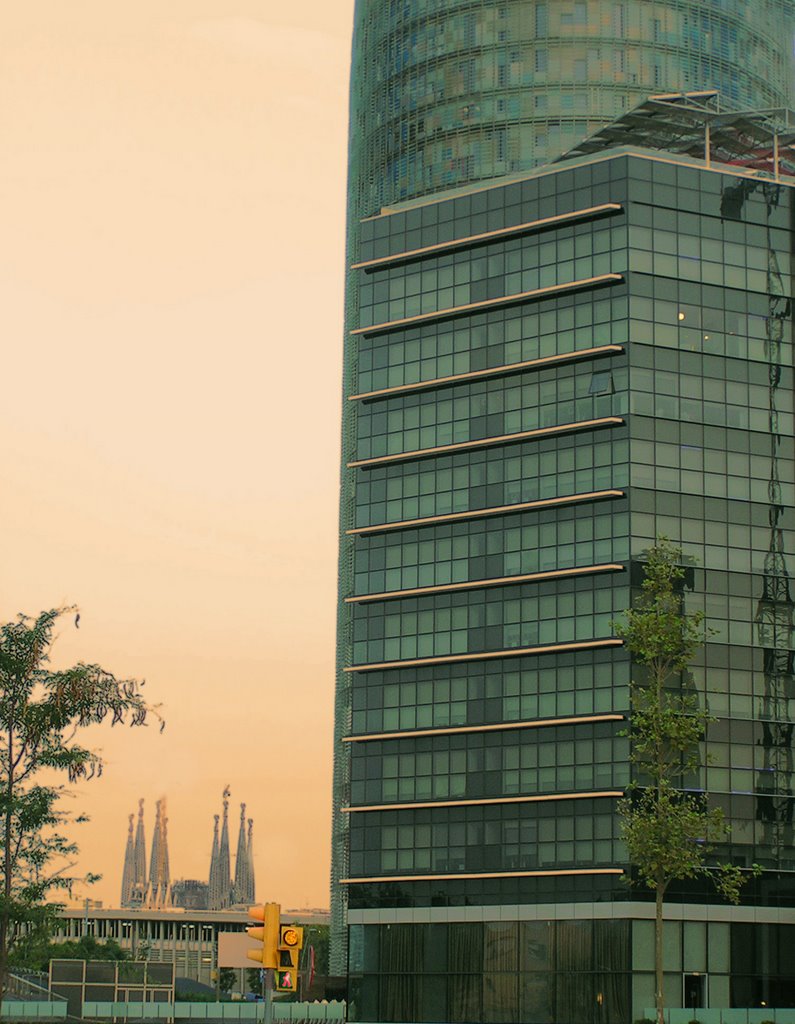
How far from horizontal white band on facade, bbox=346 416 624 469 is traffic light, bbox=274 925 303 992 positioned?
289 feet

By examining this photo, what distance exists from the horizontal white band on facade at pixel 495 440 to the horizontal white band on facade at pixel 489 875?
30.2 meters

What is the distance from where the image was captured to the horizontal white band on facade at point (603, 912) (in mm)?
111188

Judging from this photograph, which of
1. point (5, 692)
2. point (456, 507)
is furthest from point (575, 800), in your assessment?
point (5, 692)

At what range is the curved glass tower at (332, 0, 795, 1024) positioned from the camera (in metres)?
114

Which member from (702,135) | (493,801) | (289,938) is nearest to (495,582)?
(493,801)

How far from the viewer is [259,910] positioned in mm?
33594

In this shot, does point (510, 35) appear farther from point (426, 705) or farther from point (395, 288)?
point (426, 705)

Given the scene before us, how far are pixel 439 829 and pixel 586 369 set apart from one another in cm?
3408

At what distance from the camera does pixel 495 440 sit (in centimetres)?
12381

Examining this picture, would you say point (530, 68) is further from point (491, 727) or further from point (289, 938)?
point (289, 938)

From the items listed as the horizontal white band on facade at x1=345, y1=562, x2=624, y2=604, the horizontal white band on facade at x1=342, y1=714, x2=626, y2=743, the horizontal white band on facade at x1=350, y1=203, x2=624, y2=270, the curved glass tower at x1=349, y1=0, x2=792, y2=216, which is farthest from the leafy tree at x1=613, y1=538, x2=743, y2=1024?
the curved glass tower at x1=349, y1=0, x2=792, y2=216

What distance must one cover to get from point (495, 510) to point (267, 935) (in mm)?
90712

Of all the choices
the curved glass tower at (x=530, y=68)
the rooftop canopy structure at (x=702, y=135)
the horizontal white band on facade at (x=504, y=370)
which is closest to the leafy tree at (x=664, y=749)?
the horizontal white band on facade at (x=504, y=370)

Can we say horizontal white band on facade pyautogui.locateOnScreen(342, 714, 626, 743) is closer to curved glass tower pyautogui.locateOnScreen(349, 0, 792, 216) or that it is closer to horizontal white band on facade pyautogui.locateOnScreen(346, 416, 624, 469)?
horizontal white band on facade pyautogui.locateOnScreen(346, 416, 624, 469)
